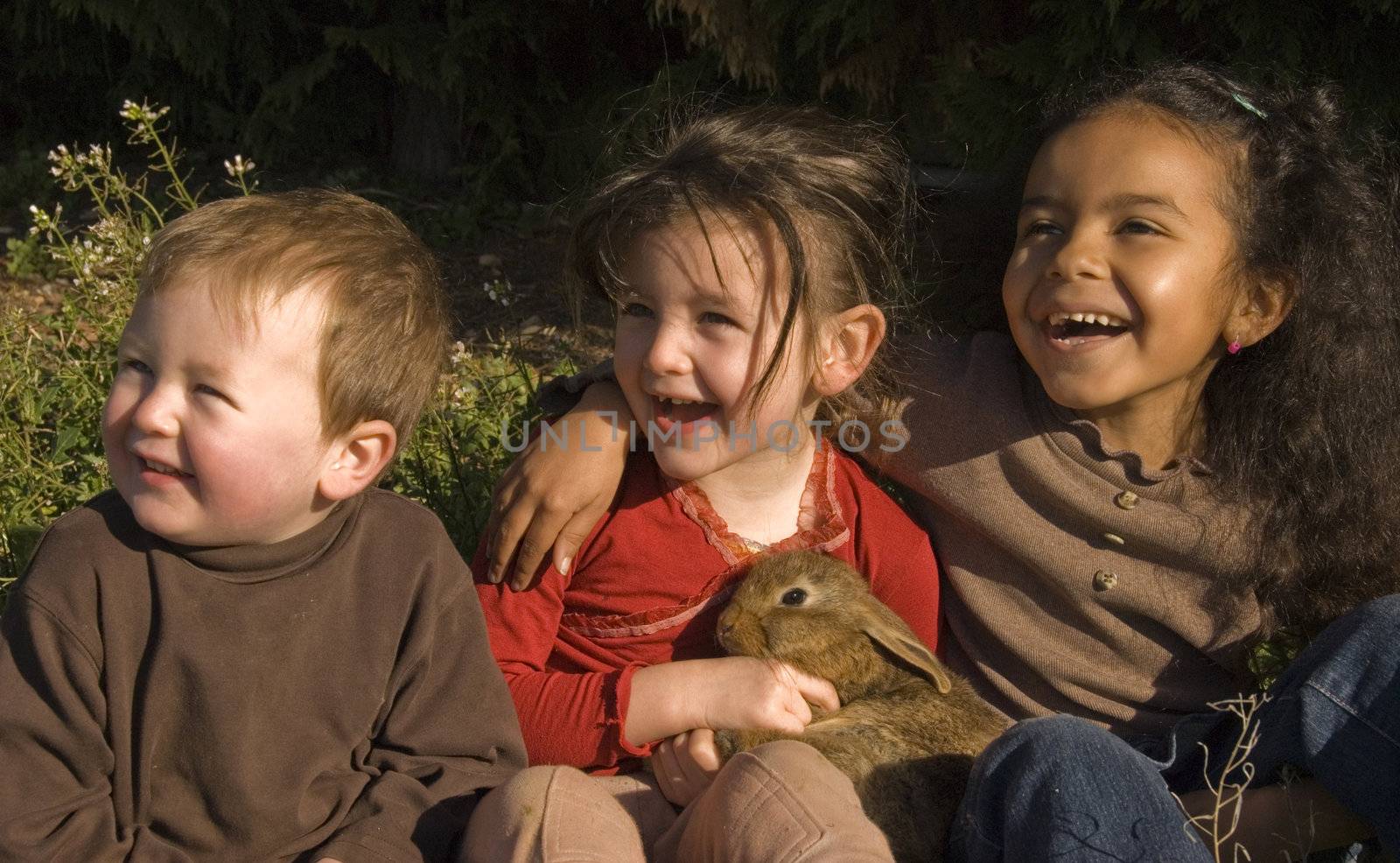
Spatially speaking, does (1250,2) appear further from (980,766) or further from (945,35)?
(980,766)

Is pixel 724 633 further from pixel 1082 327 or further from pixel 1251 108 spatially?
pixel 1251 108

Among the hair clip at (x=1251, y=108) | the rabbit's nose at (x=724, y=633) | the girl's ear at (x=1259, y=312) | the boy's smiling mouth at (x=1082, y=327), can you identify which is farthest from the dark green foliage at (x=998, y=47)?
the rabbit's nose at (x=724, y=633)

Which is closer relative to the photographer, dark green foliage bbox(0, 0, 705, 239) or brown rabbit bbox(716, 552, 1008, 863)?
brown rabbit bbox(716, 552, 1008, 863)

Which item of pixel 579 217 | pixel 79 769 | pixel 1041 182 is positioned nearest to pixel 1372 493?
pixel 1041 182

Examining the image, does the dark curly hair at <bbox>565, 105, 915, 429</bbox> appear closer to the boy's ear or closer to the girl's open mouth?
the girl's open mouth

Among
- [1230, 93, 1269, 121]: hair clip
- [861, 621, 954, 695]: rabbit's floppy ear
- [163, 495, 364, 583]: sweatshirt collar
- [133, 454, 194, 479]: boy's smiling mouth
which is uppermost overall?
[1230, 93, 1269, 121]: hair clip

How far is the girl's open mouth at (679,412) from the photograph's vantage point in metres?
2.85

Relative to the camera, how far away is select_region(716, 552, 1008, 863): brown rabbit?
105 inches

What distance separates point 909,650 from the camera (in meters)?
2.77

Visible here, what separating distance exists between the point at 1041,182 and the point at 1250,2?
1455mm

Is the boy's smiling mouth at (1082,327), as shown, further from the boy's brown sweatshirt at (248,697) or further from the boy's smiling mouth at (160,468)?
the boy's smiling mouth at (160,468)

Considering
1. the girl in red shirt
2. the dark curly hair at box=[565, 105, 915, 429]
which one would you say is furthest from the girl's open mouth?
the dark curly hair at box=[565, 105, 915, 429]

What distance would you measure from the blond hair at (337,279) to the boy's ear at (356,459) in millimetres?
21

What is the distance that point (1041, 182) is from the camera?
3076mm
